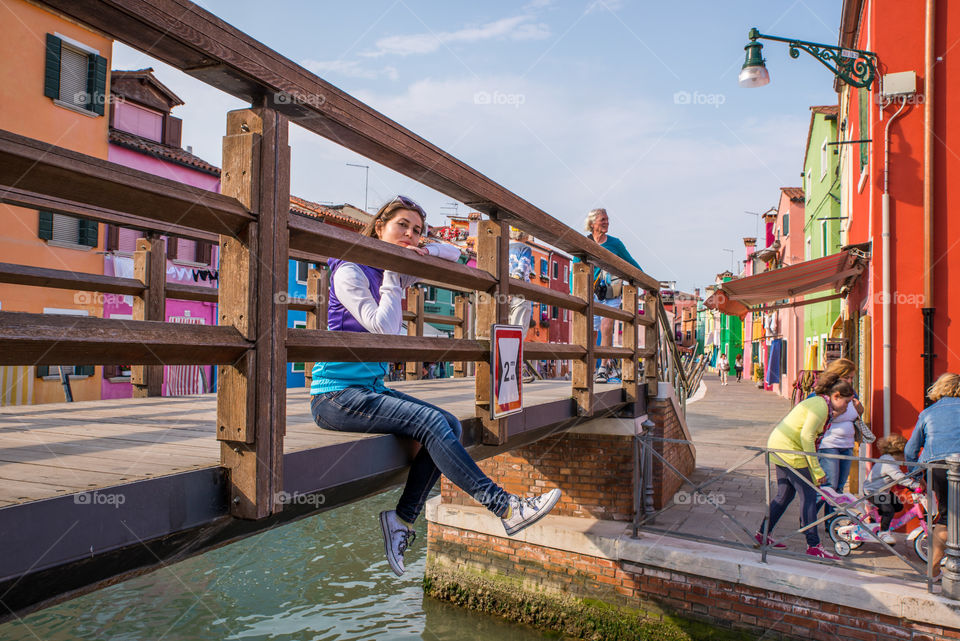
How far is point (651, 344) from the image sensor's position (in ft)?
26.4

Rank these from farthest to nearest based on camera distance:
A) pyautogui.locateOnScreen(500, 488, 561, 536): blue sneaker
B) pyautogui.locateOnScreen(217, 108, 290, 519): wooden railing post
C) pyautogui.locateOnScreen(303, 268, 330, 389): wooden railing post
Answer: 1. pyautogui.locateOnScreen(303, 268, 330, 389): wooden railing post
2. pyautogui.locateOnScreen(500, 488, 561, 536): blue sneaker
3. pyautogui.locateOnScreen(217, 108, 290, 519): wooden railing post

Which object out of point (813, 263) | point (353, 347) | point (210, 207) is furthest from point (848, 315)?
point (210, 207)

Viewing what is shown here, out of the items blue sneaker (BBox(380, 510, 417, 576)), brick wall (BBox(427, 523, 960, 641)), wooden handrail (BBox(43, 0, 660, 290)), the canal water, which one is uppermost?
wooden handrail (BBox(43, 0, 660, 290))

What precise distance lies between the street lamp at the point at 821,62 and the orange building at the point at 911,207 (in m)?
0.21

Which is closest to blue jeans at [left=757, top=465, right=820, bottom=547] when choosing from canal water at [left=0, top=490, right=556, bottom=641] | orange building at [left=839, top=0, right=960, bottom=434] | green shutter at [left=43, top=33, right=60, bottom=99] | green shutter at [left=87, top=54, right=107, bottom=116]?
orange building at [left=839, top=0, right=960, bottom=434]

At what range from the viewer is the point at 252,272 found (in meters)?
2.09

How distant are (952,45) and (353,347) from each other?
7.94m

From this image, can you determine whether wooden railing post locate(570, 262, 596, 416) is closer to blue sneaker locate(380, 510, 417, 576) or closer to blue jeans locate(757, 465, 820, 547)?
blue jeans locate(757, 465, 820, 547)

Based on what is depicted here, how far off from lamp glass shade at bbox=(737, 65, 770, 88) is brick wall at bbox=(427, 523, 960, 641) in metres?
5.62

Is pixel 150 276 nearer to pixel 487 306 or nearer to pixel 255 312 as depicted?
pixel 487 306

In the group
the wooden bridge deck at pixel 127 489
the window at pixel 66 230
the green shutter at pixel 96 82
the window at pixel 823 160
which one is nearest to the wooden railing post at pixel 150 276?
the wooden bridge deck at pixel 127 489

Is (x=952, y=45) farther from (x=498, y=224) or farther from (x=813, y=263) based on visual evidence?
(x=498, y=224)

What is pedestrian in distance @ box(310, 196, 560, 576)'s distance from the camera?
9.72 feet

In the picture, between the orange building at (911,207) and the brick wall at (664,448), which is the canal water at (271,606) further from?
the orange building at (911,207)
